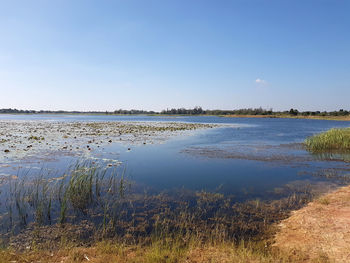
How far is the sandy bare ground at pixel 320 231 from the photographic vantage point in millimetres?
4656

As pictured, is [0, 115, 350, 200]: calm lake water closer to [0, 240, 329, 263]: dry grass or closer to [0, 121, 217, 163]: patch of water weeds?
[0, 121, 217, 163]: patch of water weeds

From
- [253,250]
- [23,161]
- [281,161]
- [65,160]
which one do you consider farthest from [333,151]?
[23,161]

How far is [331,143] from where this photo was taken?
20.7 m

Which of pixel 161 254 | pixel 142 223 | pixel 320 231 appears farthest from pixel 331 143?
pixel 161 254

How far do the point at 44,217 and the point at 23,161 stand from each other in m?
8.62

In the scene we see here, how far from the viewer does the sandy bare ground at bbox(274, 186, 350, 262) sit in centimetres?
466

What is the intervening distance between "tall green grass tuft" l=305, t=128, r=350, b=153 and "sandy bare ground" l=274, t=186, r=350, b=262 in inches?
557

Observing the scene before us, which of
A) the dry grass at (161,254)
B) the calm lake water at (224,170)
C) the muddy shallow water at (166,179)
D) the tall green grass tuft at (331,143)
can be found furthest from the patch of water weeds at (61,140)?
the tall green grass tuft at (331,143)

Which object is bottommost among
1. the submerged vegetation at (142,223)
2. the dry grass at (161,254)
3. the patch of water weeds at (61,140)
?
the submerged vegetation at (142,223)

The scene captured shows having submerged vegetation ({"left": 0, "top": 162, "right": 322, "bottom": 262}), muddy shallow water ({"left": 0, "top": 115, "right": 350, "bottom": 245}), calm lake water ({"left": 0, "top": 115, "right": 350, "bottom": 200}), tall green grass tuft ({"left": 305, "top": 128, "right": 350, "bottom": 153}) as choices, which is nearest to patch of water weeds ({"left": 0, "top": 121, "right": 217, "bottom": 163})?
muddy shallow water ({"left": 0, "top": 115, "right": 350, "bottom": 245})

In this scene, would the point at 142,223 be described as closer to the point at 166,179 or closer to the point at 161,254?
the point at 161,254

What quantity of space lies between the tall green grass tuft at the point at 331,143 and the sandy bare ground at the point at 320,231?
1414cm

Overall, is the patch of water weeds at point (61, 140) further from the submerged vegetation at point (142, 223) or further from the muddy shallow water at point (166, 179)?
the submerged vegetation at point (142, 223)

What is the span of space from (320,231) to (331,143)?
18567 mm
